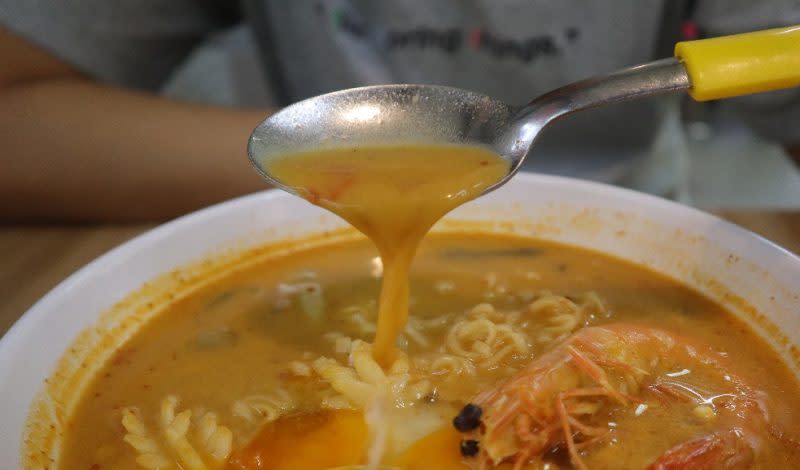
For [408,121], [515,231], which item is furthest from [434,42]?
[408,121]

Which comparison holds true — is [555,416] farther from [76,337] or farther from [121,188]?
[121,188]

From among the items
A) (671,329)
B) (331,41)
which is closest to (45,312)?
(671,329)

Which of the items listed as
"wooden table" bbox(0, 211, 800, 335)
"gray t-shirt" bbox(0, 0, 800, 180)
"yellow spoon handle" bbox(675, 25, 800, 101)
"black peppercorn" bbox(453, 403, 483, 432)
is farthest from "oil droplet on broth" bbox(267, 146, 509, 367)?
"gray t-shirt" bbox(0, 0, 800, 180)

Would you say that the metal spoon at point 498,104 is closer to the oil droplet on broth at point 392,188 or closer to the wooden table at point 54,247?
the oil droplet on broth at point 392,188

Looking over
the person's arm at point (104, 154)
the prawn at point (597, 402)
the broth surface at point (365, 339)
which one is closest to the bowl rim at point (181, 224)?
the broth surface at point (365, 339)

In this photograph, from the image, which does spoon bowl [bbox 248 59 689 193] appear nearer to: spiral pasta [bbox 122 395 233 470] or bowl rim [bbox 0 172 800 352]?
bowl rim [bbox 0 172 800 352]

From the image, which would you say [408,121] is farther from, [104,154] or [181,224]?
[104,154]
